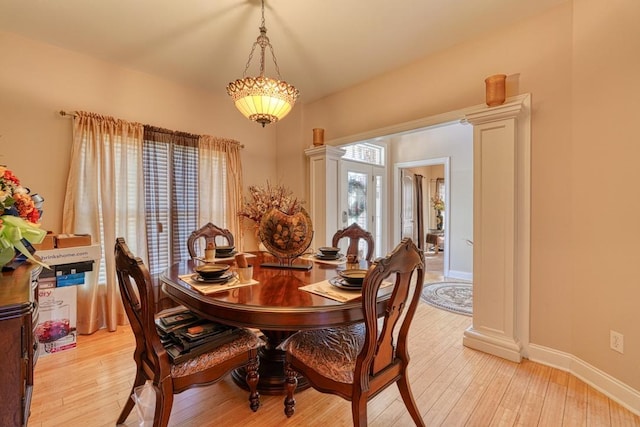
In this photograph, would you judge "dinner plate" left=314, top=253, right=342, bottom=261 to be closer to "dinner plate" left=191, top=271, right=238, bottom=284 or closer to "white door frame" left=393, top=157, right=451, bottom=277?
"dinner plate" left=191, top=271, right=238, bottom=284

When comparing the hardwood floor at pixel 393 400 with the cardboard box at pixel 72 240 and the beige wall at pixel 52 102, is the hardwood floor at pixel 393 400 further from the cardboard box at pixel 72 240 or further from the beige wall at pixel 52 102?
the beige wall at pixel 52 102

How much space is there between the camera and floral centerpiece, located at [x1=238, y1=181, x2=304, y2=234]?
324 cm

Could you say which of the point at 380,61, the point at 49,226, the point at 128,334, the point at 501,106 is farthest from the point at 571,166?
the point at 49,226

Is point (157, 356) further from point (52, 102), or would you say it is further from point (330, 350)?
point (52, 102)

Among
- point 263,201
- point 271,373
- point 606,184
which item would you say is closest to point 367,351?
point 271,373

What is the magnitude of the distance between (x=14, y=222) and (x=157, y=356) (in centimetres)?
76

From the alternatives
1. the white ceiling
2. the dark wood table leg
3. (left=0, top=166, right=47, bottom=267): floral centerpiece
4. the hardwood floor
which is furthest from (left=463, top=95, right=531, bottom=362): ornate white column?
(left=0, top=166, right=47, bottom=267): floral centerpiece

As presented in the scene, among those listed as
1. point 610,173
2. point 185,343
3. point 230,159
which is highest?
point 230,159

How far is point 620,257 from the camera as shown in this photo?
1865mm

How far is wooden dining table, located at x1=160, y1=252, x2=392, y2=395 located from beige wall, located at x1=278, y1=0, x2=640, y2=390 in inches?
63.0

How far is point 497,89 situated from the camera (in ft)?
7.60

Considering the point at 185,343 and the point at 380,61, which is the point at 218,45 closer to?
the point at 380,61

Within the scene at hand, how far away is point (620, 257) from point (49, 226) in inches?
179

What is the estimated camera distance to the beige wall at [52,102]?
255cm
